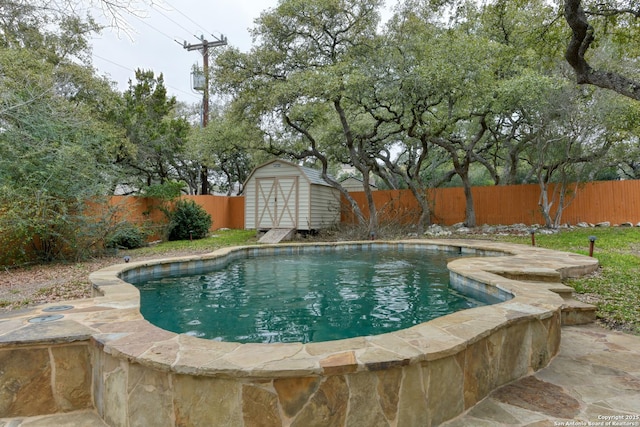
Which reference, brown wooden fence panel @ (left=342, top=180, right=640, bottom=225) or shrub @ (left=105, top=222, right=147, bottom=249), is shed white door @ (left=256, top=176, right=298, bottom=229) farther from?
shrub @ (left=105, top=222, right=147, bottom=249)

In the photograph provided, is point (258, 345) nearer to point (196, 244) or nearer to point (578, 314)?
point (578, 314)

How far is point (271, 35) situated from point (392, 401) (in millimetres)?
10772

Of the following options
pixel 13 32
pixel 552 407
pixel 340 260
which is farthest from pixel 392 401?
pixel 13 32

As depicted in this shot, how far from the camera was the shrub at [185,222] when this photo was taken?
1165 centimetres

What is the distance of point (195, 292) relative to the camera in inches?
189

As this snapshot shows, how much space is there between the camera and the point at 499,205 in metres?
13.2

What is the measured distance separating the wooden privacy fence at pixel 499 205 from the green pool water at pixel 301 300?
6.26 metres

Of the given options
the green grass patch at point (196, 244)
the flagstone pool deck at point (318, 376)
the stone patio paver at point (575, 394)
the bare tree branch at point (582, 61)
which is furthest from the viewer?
the green grass patch at point (196, 244)

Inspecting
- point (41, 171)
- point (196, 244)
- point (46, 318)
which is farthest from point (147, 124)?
point (46, 318)

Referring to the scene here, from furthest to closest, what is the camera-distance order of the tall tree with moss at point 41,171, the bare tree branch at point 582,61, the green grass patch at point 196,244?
1. the green grass patch at point 196,244
2. the tall tree with moss at point 41,171
3. the bare tree branch at point 582,61

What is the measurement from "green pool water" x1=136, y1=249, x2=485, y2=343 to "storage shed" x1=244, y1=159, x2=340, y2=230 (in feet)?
18.5

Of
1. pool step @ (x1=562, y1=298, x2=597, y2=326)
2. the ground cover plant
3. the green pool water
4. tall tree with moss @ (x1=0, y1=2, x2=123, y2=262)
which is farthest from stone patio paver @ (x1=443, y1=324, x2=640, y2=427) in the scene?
tall tree with moss @ (x1=0, y1=2, x2=123, y2=262)

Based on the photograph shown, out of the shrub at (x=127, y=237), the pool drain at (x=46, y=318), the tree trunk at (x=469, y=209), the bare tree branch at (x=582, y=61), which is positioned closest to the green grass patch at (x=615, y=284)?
the bare tree branch at (x=582, y=61)

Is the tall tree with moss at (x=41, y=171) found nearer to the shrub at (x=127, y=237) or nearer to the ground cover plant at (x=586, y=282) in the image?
the shrub at (x=127, y=237)
